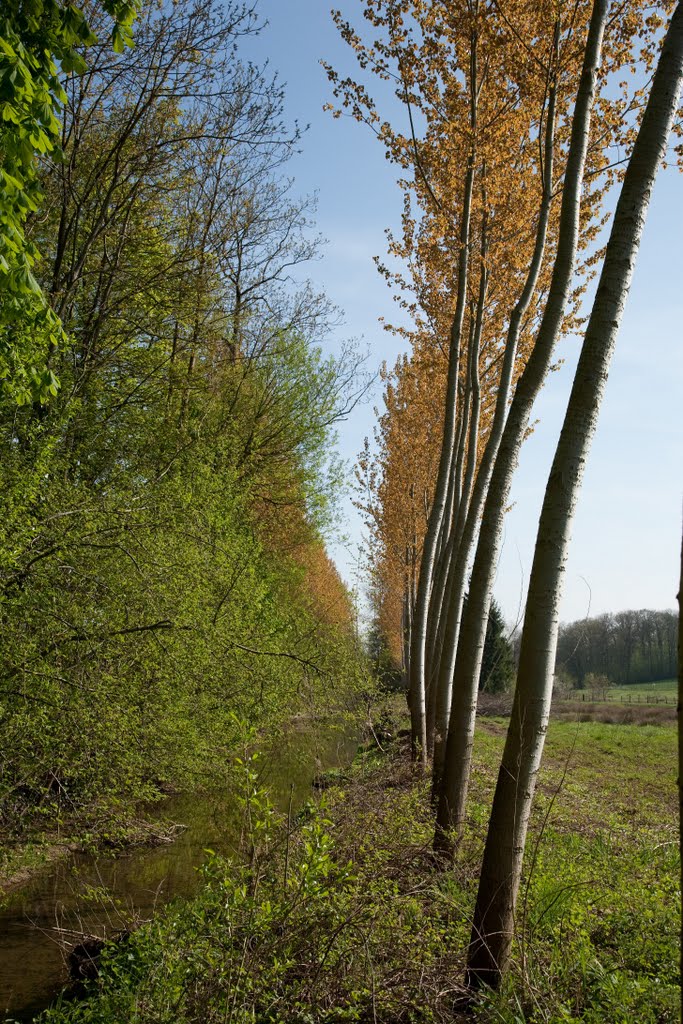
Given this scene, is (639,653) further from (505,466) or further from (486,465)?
(505,466)

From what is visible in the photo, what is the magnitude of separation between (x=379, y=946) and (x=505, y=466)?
11.3 feet

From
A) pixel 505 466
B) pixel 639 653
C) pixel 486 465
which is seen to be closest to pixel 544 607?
pixel 505 466

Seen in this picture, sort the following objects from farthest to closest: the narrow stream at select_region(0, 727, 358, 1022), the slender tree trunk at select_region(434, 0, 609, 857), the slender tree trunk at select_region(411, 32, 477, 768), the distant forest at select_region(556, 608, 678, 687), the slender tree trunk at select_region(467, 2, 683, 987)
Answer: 1. the distant forest at select_region(556, 608, 678, 687)
2. the slender tree trunk at select_region(411, 32, 477, 768)
3. the narrow stream at select_region(0, 727, 358, 1022)
4. the slender tree trunk at select_region(434, 0, 609, 857)
5. the slender tree trunk at select_region(467, 2, 683, 987)

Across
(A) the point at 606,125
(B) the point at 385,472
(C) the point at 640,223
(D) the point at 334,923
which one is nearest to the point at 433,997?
(D) the point at 334,923

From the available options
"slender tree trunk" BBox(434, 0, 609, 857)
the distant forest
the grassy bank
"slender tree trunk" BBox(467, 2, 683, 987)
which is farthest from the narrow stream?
the distant forest

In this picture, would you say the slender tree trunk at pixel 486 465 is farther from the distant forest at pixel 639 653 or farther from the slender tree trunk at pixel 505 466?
the distant forest at pixel 639 653

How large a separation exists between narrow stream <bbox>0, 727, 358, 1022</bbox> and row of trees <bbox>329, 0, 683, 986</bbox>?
1585 millimetres

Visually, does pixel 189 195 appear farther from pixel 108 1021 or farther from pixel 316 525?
pixel 108 1021

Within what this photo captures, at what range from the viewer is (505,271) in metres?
10.9

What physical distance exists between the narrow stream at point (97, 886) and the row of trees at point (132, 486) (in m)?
1.08

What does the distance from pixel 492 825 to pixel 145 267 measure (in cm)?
1153

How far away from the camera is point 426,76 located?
902 cm

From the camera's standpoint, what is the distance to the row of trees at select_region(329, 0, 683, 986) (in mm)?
3932

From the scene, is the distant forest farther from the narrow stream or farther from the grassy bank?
the grassy bank
